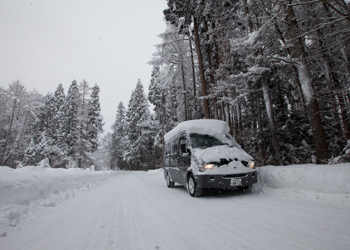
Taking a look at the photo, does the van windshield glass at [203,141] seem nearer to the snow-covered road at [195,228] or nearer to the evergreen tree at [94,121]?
the snow-covered road at [195,228]

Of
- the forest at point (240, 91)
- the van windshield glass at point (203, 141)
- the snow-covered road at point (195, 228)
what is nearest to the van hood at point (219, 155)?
the van windshield glass at point (203, 141)

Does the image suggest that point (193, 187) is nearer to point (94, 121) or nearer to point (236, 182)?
point (236, 182)

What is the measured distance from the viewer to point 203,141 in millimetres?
6285

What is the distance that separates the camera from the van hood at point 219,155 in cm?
528

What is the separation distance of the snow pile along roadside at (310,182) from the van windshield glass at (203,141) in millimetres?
1891

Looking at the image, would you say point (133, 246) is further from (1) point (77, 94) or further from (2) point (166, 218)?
(1) point (77, 94)

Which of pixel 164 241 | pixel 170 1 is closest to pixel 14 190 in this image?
pixel 164 241

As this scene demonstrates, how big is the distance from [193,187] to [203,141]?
1624mm

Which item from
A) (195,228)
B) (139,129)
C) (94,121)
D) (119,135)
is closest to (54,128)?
(94,121)

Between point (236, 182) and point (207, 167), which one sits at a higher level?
point (207, 167)

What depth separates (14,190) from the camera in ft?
13.8

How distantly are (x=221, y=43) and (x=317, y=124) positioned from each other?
27.0ft

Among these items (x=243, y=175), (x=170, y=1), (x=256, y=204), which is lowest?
(x=256, y=204)

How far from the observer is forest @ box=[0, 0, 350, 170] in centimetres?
676
